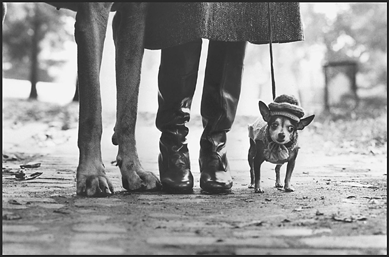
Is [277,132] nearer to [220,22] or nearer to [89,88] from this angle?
[220,22]

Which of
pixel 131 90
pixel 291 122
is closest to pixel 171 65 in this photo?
pixel 131 90

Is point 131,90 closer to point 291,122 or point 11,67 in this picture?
point 291,122

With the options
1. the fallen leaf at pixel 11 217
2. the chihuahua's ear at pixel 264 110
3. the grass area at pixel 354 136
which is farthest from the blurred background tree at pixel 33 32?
the fallen leaf at pixel 11 217

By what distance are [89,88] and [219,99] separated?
2.50 ft

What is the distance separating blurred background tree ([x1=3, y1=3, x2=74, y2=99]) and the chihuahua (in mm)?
14136

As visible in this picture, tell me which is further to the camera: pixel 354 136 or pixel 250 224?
pixel 354 136

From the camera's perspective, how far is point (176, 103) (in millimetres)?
3115

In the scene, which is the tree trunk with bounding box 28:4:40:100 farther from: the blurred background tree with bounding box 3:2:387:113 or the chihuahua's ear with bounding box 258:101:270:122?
the chihuahua's ear with bounding box 258:101:270:122

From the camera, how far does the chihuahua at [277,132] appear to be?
2764mm

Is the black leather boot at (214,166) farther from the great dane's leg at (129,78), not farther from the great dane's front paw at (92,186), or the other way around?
the great dane's front paw at (92,186)

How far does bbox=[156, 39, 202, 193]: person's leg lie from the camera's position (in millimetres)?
3068

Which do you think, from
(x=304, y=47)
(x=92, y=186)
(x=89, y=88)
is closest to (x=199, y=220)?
(x=92, y=186)

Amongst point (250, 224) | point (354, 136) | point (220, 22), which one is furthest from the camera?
point (354, 136)

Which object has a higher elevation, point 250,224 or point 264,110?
point 264,110
